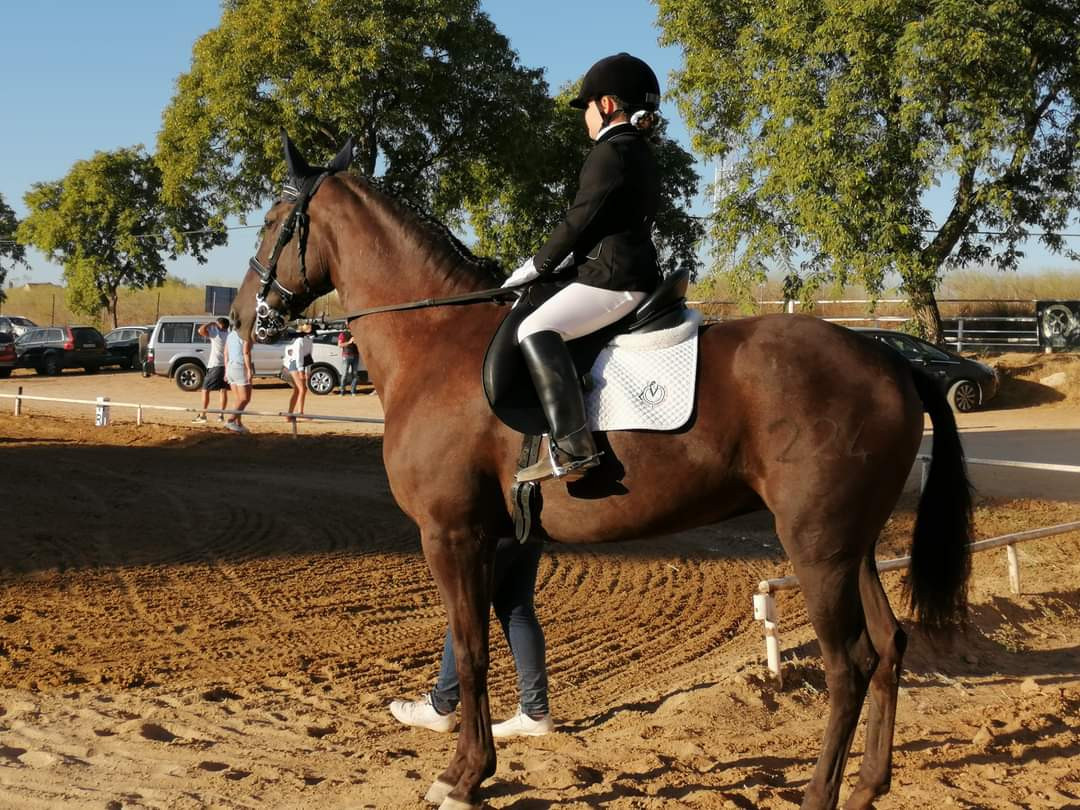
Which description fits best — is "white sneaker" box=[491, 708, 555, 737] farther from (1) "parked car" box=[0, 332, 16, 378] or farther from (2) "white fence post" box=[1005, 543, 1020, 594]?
(1) "parked car" box=[0, 332, 16, 378]

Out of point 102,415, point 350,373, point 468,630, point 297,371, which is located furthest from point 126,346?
point 468,630

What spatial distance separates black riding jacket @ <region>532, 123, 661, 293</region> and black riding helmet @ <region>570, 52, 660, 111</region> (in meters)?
0.13

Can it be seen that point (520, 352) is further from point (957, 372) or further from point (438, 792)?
point (957, 372)

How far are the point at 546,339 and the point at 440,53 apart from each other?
91.6 ft

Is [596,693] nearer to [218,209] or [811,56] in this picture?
[811,56]

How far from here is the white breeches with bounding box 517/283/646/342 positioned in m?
4.31

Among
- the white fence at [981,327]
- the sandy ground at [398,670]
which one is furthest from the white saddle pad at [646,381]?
the white fence at [981,327]

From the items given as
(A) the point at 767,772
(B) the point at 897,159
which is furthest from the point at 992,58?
(A) the point at 767,772

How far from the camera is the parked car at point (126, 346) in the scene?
38281 mm

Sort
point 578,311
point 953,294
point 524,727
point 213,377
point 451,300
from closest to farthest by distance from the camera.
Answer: point 578,311 → point 451,300 → point 524,727 → point 213,377 → point 953,294

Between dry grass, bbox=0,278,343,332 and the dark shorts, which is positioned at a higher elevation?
dry grass, bbox=0,278,343,332

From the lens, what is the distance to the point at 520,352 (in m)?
4.38

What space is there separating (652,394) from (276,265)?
2.15 m

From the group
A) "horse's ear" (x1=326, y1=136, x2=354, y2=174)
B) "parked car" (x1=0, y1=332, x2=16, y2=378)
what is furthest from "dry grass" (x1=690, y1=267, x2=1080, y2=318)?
"parked car" (x1=0, y1=332, x2=16, y2=378)
